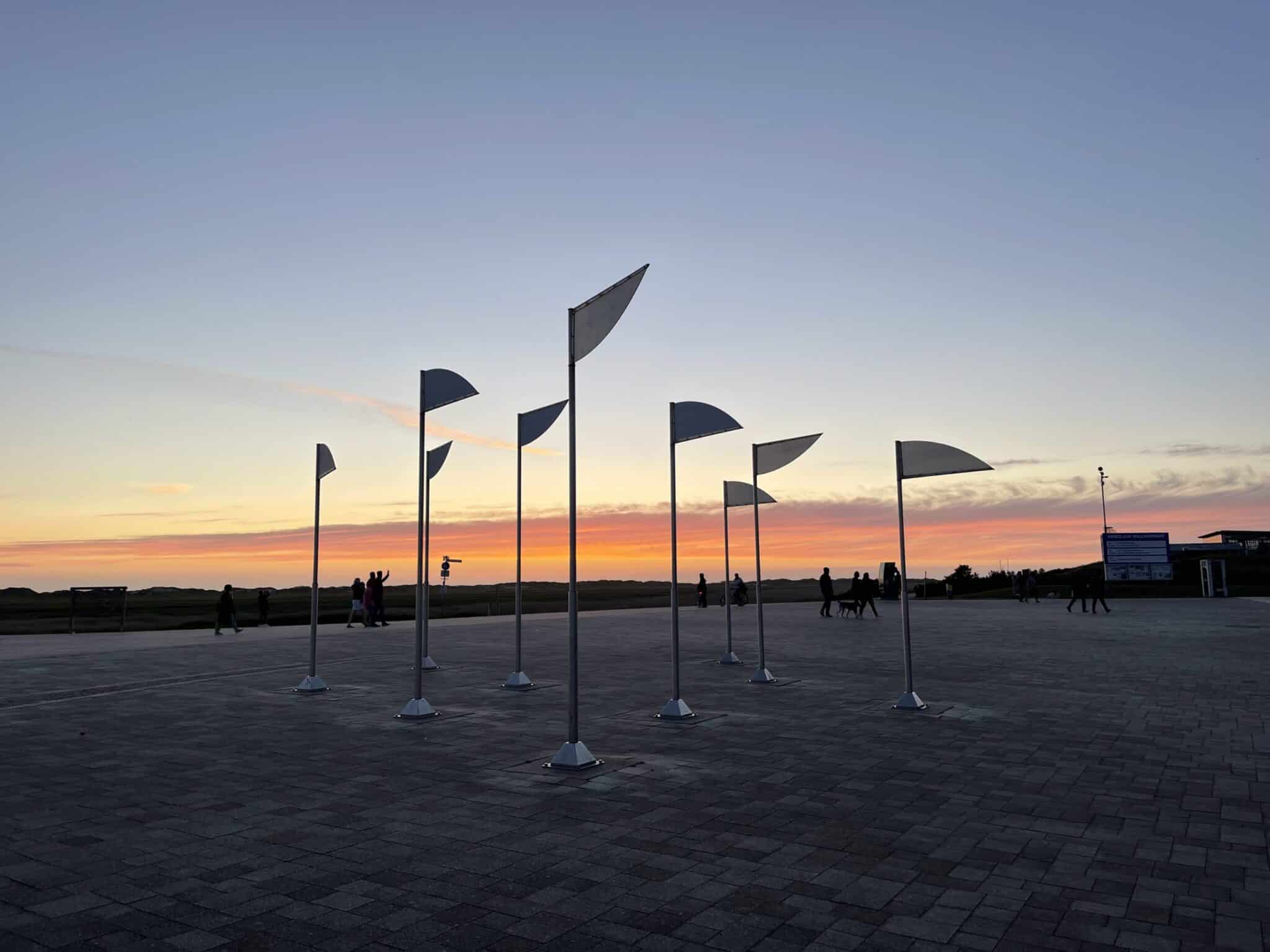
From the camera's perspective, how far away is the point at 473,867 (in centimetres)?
574

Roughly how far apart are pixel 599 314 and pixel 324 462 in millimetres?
8028

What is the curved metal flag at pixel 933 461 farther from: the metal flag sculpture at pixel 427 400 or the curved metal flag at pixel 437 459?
the curved metal flag at pixel 437 459

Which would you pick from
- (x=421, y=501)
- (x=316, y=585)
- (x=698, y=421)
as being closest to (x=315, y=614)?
(x=316, y=585)

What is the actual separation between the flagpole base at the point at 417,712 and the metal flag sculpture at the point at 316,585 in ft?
10.7

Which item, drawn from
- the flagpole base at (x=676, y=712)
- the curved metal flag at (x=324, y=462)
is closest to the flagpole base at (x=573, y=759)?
the flagpole base at (x=676, y=712)

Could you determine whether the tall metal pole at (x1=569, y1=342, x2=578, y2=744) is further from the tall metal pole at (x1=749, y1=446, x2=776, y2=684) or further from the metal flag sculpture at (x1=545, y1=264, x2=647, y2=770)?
the tall metal pole at (x1=749, y1=446, x2=776, y2=684)

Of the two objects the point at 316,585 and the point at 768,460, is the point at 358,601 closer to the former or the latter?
the point at 316,585

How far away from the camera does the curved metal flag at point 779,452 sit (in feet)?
48.8

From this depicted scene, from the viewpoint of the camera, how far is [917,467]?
12.7 meters

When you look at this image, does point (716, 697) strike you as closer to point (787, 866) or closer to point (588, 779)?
point (588, 779)

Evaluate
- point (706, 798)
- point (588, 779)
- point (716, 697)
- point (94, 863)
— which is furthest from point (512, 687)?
point (94, 863)

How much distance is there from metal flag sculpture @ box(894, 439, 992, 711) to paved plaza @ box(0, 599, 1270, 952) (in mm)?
448

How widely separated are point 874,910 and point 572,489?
5.29 m

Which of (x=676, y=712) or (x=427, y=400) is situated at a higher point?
(x=427, y=400)
